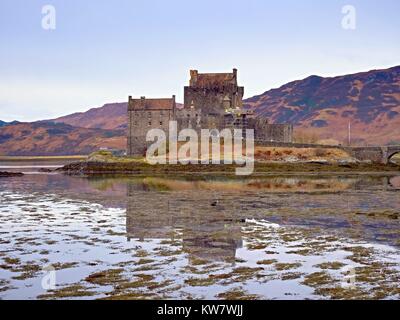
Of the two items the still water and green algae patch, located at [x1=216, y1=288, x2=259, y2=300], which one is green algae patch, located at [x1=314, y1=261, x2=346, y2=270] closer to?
the still water

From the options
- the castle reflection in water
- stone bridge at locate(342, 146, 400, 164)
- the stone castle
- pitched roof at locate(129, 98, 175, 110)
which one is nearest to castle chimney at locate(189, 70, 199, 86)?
the stone castle

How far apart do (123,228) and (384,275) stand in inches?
507

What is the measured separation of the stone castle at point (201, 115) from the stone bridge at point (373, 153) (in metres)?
11.1

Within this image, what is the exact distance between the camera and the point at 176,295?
47.5 feet

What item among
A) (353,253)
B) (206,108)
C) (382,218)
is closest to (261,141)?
(206,108)

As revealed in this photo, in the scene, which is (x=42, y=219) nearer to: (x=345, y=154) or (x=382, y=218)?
(x=382, y=218)

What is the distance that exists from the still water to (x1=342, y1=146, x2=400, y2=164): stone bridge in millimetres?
53202

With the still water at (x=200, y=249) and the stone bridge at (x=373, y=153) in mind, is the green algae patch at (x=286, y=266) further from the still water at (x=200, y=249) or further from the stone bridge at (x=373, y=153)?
the stone bridge at (x=373, y=153)

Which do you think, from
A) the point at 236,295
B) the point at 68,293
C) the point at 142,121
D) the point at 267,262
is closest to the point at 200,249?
the point at 267,262

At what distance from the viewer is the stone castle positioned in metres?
87.5

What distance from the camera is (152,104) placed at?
8825cm

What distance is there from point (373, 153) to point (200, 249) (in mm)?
75135

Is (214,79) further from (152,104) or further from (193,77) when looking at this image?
(152,104)
